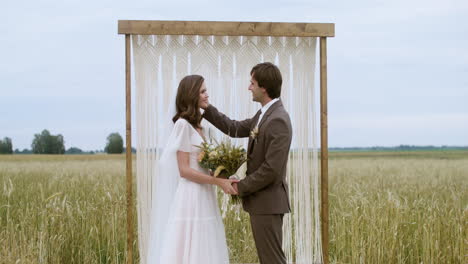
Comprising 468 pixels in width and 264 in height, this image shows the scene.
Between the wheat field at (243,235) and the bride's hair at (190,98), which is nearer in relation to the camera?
the bride's hair at (190,98)

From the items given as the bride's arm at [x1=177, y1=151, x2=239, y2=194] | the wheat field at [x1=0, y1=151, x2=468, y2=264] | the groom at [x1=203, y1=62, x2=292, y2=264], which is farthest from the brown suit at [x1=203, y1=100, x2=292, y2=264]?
the wheat field at [x1=0, y1=151, x2=468, y2=264]

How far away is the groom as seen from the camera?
3.10 metres

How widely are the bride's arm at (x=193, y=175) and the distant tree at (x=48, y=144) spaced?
10891 millimetres

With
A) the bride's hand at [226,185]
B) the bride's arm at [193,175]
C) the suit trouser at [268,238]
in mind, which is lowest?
the suit trouser at [268,238]

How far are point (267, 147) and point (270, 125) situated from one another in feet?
0.48

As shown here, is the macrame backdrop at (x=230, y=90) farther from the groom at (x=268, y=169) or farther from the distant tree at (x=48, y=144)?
the distant tree at (x=48, y=144)

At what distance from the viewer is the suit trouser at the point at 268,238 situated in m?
3.19

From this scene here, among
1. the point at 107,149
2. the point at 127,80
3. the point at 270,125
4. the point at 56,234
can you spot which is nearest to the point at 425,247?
the point at 270,125

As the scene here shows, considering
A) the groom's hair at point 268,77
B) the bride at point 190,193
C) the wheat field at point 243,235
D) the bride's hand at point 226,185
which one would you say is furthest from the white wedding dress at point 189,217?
the wheat field at point 243,235

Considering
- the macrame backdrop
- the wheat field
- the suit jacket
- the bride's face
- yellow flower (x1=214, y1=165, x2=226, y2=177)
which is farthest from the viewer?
the wheat field

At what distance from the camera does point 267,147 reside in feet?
10.4

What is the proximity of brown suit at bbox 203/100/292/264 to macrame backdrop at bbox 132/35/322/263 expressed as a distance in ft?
2.77

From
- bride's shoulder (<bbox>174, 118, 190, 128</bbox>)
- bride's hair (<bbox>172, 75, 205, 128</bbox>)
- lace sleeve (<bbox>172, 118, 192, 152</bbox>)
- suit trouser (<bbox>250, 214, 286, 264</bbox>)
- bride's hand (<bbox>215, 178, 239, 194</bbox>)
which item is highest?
bride's hair (<bbox>172, 75, 205, 128</bbox>)

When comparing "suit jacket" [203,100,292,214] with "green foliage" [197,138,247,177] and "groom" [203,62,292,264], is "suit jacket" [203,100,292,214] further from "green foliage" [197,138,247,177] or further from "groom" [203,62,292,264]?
"green foliage" [197,138,247,177]
